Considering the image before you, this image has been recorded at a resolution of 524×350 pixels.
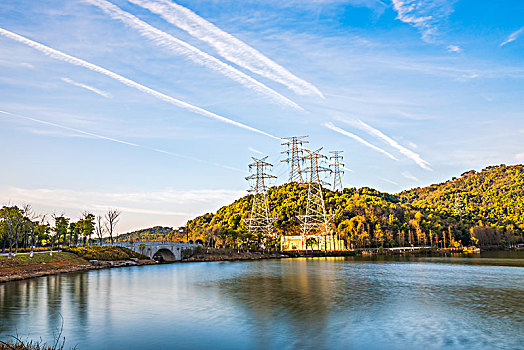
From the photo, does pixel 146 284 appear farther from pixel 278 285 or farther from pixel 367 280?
pixel 367 280

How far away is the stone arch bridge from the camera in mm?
102062

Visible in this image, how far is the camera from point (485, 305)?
3753 centimetres

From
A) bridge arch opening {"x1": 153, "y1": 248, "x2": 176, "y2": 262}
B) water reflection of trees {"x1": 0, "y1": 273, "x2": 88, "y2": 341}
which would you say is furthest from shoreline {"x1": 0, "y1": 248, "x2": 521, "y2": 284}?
water reflection of trees {"x1": 0, "y1": 273, "x2": 88, "y2": 341}

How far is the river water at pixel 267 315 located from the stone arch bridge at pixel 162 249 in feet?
158

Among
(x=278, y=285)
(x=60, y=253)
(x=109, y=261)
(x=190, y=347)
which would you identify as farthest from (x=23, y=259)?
(x=190, y=347)

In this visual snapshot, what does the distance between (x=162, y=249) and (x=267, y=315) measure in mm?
82184

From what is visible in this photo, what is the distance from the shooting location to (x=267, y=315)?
108 ft

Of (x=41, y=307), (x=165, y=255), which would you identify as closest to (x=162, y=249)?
(x=165, y=255)

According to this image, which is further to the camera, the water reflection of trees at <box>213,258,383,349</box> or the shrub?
the shrub

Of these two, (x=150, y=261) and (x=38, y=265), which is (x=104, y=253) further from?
(x=38, y=265)

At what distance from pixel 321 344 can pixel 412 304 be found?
18234 millimetres

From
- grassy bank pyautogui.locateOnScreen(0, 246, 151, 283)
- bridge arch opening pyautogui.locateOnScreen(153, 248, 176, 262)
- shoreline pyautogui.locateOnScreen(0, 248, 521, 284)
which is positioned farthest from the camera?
A: bridge arch opening pyautogui.locateOnScreen(153, 248, 176, 262)

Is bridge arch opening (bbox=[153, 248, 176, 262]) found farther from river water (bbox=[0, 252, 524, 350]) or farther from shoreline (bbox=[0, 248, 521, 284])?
river water (bbox=[0, 252, 524, 350])

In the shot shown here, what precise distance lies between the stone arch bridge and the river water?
158 feet
